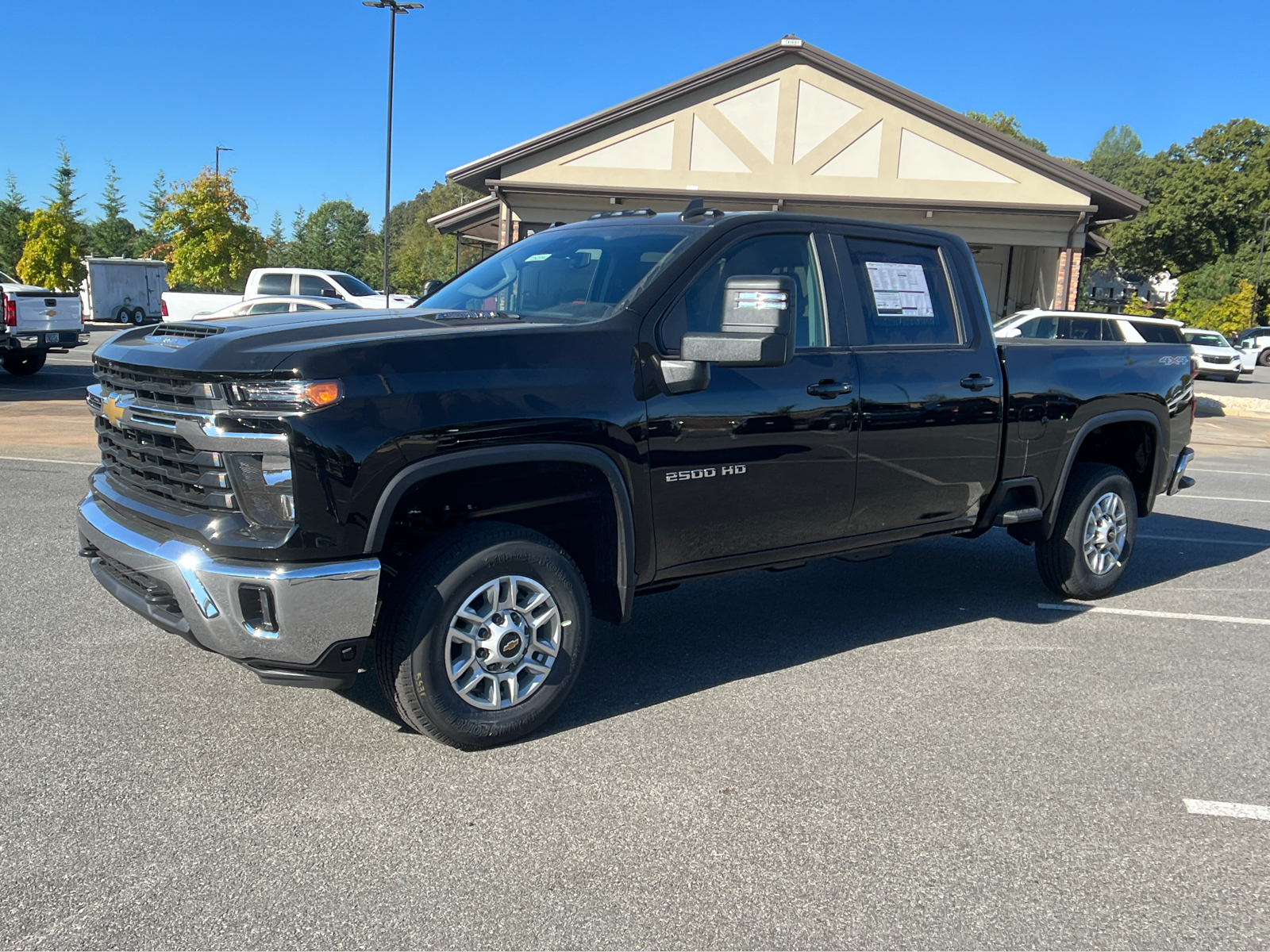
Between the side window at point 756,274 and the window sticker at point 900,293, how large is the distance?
0.40 m

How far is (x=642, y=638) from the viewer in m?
5.27

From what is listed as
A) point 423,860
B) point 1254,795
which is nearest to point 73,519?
point 423,860

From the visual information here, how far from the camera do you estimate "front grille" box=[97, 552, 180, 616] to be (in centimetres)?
356

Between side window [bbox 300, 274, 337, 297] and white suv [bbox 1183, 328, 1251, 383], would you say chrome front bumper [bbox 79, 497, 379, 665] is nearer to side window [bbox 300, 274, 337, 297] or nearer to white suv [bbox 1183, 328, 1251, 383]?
side window [bbox 300, 274, 337, 297]

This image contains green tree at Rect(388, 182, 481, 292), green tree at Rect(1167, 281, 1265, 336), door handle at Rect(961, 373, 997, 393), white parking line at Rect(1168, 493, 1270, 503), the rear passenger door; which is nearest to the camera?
the rear passenger door

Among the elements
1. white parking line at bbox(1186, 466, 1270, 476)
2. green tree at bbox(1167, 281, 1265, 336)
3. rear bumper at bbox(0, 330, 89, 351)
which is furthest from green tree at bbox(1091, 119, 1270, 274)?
rear bumper at bbox(0, 330, 89, 351)

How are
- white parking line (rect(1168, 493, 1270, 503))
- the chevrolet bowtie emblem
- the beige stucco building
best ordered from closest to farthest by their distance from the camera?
the chevrolet bowtie emblem → white parking line (rect(1168, 493, 1270, 503)) → the beige stucco building

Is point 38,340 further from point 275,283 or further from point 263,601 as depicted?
point 263,601

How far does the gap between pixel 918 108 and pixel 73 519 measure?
65.1 ft

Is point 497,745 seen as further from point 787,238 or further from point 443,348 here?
point 787,238

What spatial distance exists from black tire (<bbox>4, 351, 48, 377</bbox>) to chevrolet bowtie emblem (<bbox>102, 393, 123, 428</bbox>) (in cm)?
1548

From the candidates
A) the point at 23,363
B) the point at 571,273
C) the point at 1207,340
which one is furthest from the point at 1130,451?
the point at 1207,340

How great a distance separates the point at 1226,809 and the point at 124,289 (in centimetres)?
4733

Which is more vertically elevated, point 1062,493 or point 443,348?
point 443,348
